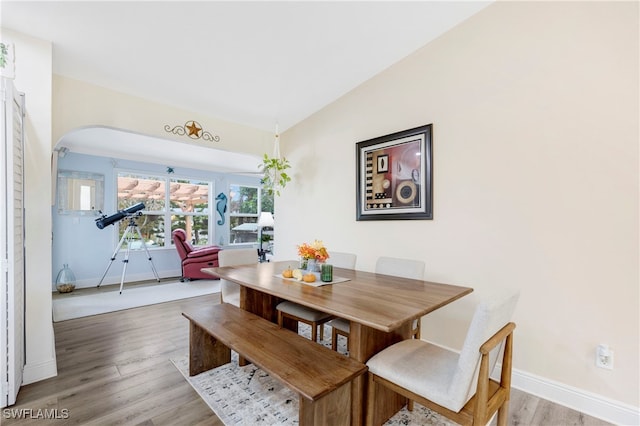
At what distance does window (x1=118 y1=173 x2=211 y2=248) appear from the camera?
5.44 meters

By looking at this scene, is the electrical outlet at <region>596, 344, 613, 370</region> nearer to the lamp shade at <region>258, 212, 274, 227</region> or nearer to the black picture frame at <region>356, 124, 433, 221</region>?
the black picture frame at <region>356, 124, 433, 221</region>

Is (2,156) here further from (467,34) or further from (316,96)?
(467,34)

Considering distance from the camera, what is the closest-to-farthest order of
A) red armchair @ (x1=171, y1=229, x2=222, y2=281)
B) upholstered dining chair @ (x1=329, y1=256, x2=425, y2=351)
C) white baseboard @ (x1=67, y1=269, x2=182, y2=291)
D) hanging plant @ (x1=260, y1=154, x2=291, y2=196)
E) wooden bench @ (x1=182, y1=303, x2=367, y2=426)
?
wooden bench @ (x1=182, y1=303, x2=367, y2=426)
upholstered dining chair @ (x1=329, y1=256, x2=425, y2=351)
hanging plant @ (x1=260, y1=154, x2=291, y2=196)
white baseboard @ (x1=67, y1=269, x2=182, y2=291)
red armchair @ (x1=171, y1=229, x2=222, y2=281)

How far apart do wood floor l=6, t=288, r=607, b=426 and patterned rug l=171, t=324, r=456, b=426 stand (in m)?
0.08

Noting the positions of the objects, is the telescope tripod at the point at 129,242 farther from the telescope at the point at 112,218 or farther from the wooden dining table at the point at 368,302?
the wooden dining table at the point at 368,302

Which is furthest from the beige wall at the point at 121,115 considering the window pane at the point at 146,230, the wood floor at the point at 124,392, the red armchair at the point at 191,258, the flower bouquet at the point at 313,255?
the window pane at the point at 146,230

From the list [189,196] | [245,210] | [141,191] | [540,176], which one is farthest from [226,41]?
[245,210]

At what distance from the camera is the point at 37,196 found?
2113 mm

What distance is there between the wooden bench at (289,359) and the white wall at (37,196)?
3.54ft

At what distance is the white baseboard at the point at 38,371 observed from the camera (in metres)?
2.04

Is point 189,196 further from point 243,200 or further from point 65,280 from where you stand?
point 65,280

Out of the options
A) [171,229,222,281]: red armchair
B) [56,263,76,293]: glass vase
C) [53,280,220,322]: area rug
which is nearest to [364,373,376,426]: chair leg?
[53,280,220,322]: area rug

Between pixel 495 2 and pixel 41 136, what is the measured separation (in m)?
3.71

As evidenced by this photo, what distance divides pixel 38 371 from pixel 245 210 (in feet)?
17.5
